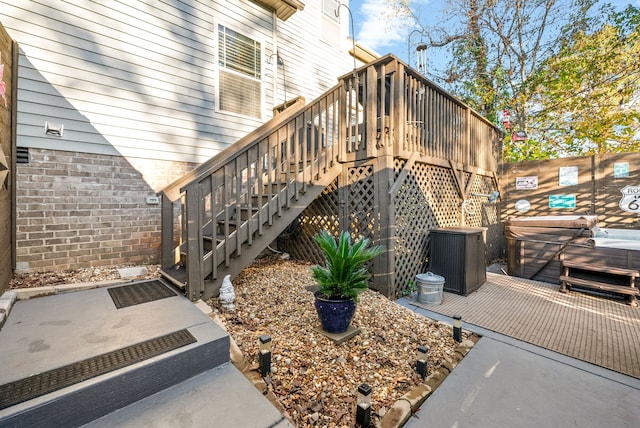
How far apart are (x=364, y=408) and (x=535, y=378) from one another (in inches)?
65.2

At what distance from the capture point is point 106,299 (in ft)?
9.21

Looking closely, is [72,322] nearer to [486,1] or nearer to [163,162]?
[163,162]

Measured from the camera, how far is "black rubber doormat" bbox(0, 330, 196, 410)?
143 centimetres

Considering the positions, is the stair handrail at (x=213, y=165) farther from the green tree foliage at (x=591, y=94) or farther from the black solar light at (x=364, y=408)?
the green tree foliage at (x=591, y=94)

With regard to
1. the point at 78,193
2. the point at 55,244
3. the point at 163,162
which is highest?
the point at 163,162

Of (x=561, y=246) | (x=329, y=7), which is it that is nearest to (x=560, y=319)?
(x=561, y=246)

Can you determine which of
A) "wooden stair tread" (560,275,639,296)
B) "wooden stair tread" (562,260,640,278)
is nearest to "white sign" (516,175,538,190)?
"wooden stair tread" (562,260,640,278)

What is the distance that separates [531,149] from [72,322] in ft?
40.4

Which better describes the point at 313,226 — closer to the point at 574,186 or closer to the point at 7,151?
the point at 7,151

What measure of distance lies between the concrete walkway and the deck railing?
88.8 inches

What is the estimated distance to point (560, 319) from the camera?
3428 mm

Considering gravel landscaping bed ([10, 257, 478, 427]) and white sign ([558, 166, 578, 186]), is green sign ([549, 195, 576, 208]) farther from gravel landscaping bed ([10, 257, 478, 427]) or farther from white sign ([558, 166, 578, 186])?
gravel landscaping bed ([10, 257, 478, 427])

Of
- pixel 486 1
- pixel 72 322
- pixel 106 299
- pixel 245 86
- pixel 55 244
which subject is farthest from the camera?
pixel 486 1

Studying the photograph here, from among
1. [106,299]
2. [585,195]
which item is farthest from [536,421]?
[585,195]
